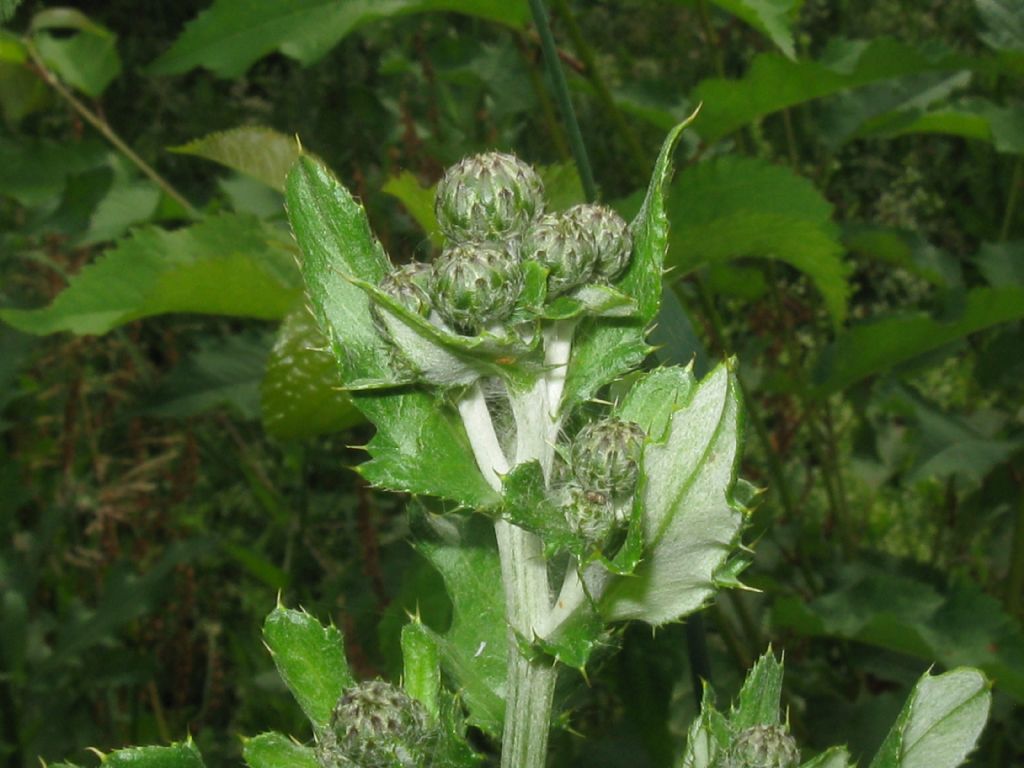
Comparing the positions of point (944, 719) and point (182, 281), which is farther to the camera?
point (182, 281)

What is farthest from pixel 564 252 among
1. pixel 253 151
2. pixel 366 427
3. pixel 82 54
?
pixel 82 54

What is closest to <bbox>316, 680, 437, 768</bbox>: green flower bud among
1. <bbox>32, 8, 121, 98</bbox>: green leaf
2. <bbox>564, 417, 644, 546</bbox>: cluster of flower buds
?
<bbox>564, 417, 644, 546</bbox>: cluster of flower buds

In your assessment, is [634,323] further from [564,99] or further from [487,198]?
[564,99]

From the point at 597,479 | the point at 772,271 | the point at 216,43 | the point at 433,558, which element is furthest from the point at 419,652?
the point at 772,271

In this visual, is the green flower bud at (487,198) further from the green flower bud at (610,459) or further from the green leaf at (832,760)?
the green leaf at (832,760)

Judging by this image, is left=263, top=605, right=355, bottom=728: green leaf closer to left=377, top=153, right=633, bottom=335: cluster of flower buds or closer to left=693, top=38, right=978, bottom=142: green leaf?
left=377, top=153, right=633, bottom=335: cluster of flower buds

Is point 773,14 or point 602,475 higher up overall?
point 773,14
